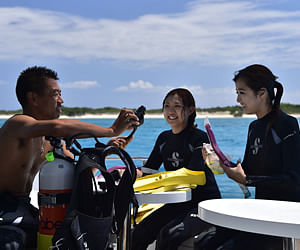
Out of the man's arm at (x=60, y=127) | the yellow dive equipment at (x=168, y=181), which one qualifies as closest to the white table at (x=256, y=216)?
the yellow dive equipment at (x=168, y=181)

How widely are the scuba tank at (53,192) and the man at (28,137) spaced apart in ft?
0.48

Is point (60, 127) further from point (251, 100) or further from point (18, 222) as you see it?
point (251, 100)

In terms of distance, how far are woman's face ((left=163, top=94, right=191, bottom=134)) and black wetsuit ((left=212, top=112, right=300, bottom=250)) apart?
0.65m

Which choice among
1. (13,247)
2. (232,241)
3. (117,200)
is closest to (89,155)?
(117,200)

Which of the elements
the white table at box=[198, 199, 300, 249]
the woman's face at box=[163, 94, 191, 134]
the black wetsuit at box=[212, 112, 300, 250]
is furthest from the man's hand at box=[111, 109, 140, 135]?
the woman's face at box=[163, 94, 191, 134]

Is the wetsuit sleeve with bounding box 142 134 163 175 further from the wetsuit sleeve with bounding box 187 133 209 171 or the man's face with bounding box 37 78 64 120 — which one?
the man's face with bounding box 37 78 64 120

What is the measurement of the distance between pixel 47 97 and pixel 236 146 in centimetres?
2597

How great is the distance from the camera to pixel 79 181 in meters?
1.92

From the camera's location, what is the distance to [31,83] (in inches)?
95.1

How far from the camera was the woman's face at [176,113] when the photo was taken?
3.20m

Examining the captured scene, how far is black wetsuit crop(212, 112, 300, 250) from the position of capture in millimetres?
2338

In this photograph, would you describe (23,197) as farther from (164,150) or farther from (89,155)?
(164,150)

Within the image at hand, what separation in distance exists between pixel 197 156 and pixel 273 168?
1.85 ft

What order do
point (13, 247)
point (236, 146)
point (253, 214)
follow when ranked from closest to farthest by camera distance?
point (253, 214) < point (13, 247) < point (236, 146)
